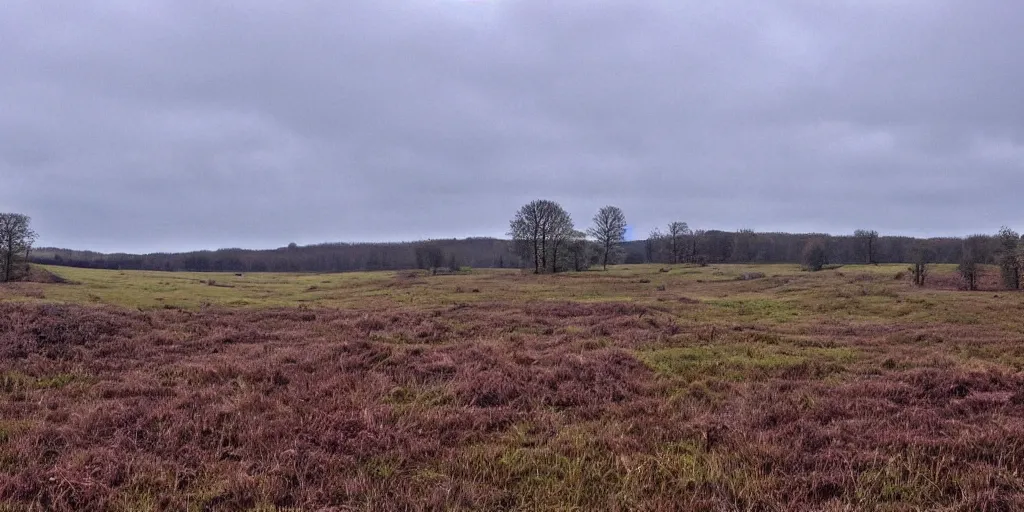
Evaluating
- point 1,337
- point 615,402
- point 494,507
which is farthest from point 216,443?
point 1,337

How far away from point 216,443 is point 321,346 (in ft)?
24.3

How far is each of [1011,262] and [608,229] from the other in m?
57.8

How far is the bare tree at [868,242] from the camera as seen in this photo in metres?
121

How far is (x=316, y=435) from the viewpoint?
707 cm

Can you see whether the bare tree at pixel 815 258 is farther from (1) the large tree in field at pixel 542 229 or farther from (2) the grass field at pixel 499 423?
(2) the grass field at pixel 499 423

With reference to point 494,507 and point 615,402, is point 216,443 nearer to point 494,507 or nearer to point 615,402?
point 494,507

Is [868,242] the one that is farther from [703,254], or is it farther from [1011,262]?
[1011,262]

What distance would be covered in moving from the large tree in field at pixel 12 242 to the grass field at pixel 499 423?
178ft

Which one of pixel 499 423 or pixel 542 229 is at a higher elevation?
pixel 542 229

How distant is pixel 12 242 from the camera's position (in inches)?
2130

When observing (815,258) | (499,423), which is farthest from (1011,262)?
(499,423)

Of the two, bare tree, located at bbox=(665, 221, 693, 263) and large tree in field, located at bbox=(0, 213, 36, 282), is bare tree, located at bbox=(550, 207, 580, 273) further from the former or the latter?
large tree in field, located at bbox=(0, 213, 36, 282)

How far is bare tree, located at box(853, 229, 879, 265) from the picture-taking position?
120562mm

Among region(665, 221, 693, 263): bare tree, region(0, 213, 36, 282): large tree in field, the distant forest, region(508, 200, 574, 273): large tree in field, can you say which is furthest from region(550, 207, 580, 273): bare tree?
region(0, 213, 36, 282): large tree in field
